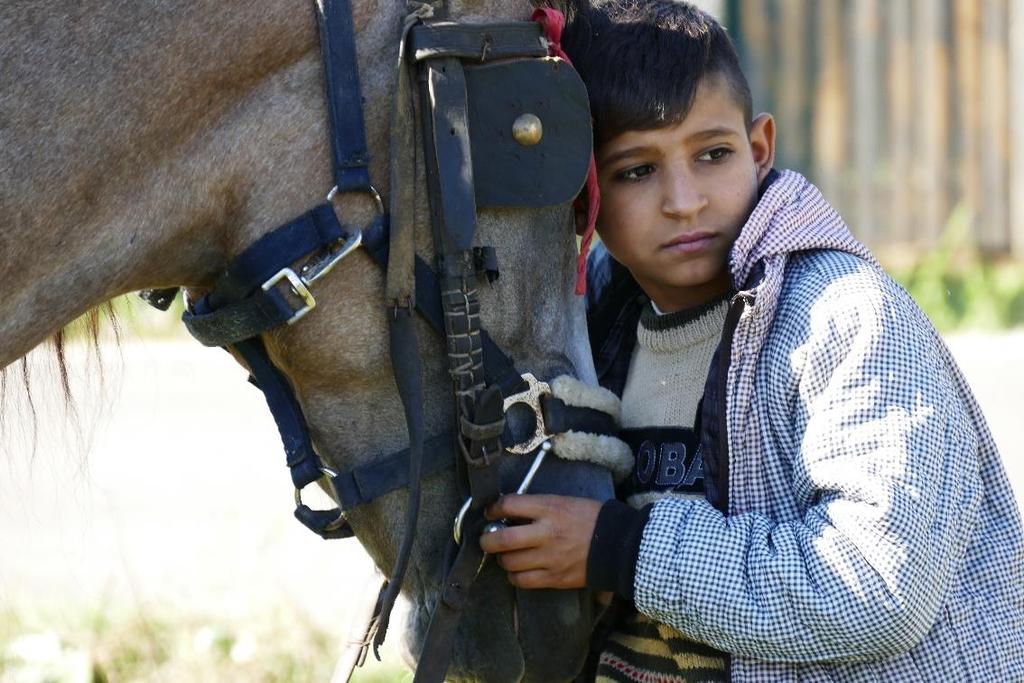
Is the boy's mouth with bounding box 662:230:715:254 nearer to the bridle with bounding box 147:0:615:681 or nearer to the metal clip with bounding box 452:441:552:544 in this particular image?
the bridle with bounding box 147:0:615:681

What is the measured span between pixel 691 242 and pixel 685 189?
0.09 meters

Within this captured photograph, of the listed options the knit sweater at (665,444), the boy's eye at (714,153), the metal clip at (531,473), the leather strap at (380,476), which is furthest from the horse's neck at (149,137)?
the knit sweater at (665,444)

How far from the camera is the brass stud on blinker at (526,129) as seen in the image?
2.01 m

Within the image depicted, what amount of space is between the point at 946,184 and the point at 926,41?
2.93 ft

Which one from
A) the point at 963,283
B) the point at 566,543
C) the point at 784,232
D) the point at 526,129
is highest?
the point at 526,129

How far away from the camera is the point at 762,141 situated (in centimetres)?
246

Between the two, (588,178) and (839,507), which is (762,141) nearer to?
(588,178)

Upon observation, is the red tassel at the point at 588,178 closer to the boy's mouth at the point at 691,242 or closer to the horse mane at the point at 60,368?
the boy's mouth at the point at 691,242

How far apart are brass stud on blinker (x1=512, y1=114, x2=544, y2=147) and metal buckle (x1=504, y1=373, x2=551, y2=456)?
345mm

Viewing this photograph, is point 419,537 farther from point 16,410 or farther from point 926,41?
point 926,41

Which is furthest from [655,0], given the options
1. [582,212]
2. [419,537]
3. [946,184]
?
[946,184]

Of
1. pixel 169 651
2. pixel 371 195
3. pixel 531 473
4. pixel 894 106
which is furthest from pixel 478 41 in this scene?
pixel 894 106

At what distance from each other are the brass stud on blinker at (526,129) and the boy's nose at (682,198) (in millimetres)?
314

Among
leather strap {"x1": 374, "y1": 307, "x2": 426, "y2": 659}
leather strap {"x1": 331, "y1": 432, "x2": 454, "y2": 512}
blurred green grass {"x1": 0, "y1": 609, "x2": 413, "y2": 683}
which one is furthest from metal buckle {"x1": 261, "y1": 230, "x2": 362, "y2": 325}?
blurred green grass {"x1": 0, "y1": 609, "x2": 413, "y2": 683}
